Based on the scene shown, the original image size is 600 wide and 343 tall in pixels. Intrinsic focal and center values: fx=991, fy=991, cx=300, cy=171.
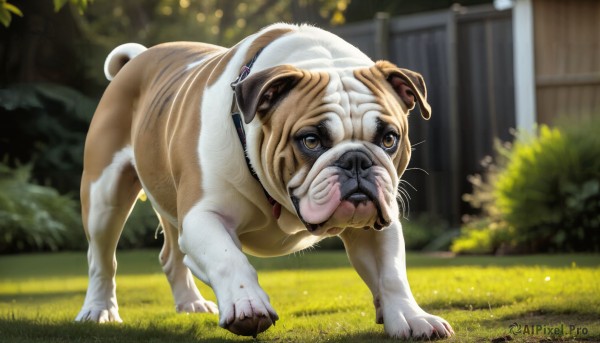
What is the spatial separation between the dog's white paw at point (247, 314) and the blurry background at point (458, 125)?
19.5 feet

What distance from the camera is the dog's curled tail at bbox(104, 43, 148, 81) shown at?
581cm

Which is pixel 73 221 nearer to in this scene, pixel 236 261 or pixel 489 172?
pixel 489 172

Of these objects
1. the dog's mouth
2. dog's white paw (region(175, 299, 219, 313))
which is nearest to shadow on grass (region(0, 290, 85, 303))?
dog's white paw (region(175, 299, 219, 313))

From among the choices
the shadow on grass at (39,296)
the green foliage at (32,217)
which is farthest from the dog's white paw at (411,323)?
the green foliage at (32,217)

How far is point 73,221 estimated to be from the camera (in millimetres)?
11414

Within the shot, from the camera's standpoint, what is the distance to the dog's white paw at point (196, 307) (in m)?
5.62

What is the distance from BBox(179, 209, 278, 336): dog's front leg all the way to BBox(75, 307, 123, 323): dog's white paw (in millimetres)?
1219

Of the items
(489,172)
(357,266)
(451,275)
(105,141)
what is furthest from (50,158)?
(357,266)

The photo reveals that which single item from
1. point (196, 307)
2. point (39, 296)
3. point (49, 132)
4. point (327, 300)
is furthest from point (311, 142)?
point (49, 132)

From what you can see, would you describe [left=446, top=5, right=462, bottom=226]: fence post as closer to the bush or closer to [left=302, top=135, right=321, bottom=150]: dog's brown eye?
the bush

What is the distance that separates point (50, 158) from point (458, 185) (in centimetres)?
521

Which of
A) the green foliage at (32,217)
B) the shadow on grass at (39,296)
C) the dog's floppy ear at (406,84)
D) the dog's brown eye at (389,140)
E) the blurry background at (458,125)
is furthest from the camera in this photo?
the green foliage at (32,217)

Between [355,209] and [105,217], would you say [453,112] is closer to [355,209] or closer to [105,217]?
[105,217]

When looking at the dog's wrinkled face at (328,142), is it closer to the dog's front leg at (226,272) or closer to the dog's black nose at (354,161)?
the dog's black nose at (354,161)
